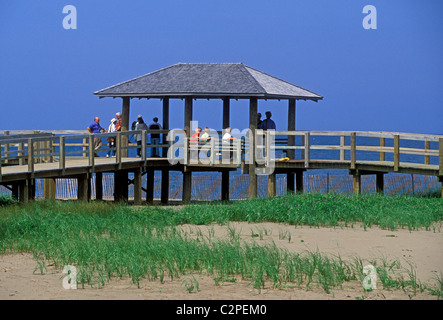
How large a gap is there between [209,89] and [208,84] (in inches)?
18.2

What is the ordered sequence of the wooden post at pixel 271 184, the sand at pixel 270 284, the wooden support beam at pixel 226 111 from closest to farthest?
1. the sand at pixel 270 284
2. the wooden post at pixel 271 184
3. the wooden support beam at pixel 226 111

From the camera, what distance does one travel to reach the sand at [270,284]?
1038 cm

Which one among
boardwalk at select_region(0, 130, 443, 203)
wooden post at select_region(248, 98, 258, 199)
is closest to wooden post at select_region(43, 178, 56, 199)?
boardwalk at select_region(0, 130, 443, 203)

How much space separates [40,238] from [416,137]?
40.6 feet

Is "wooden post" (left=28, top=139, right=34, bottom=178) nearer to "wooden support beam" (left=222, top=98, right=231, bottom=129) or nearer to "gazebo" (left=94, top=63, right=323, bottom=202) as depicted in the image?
"gazebo" (left=94, top=63, right=323, bottom=202)

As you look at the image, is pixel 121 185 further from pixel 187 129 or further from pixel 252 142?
pixel 252 142

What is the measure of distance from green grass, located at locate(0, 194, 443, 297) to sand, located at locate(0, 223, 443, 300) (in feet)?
0.54

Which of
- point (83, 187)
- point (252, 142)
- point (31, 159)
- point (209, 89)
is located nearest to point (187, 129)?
point (209, 89)

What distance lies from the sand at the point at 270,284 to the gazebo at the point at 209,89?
9094 mm

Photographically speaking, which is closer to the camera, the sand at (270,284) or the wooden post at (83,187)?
the sand at (270,284)

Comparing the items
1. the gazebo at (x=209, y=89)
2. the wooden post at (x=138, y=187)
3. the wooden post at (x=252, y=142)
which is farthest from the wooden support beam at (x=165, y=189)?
the wooden post at (x=252, y=142)

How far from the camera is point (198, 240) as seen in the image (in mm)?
14023

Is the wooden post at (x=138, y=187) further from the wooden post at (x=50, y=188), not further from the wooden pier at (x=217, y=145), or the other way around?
the wooden post at (x=50, y=188)

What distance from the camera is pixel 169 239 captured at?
13914mm
